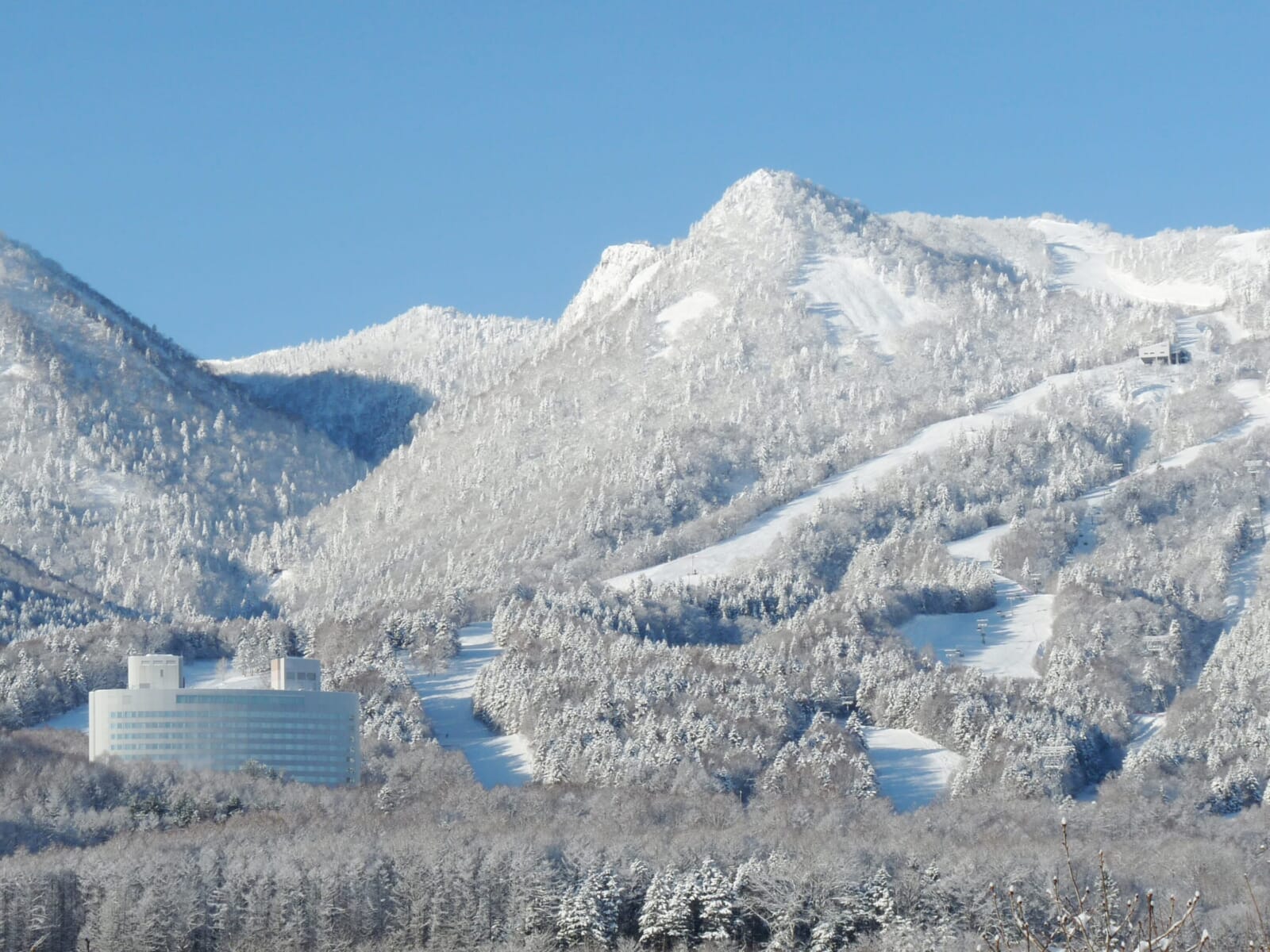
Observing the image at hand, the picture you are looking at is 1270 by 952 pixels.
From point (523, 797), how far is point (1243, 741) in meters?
65.7

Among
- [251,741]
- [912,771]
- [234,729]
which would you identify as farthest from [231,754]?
[912,771]

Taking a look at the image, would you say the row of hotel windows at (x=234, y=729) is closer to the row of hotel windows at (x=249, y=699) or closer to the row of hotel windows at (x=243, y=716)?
the row of hotel windows at (x=243, y=716)

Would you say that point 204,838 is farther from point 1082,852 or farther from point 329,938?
point 1082,852

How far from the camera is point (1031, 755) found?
19075 centimetres

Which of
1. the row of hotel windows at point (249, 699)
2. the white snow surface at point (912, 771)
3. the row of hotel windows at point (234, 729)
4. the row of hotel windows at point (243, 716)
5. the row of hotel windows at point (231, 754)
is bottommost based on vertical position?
the white snow surface at point (912, 771)

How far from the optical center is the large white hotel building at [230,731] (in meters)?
192

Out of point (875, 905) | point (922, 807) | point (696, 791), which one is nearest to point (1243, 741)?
point (922, 807)

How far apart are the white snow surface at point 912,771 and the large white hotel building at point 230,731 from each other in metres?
44.0

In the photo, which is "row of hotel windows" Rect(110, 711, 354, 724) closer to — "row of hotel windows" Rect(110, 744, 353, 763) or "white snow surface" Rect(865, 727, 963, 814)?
"row of hotel windows" Rect(110, 744, 353, 763)

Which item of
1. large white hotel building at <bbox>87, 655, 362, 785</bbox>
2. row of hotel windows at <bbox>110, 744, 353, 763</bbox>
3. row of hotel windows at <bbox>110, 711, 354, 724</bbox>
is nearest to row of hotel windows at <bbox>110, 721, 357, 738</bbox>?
large white hotel building at <bbox>87, 655, 362, 785</bbox>

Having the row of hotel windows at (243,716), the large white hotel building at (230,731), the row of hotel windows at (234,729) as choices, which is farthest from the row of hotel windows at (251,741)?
the row of hotel windows at (243,716)

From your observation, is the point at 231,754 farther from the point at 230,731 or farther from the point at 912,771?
the point at 912,771

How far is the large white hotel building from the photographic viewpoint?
192m

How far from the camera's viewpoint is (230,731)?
19350 centimetres
